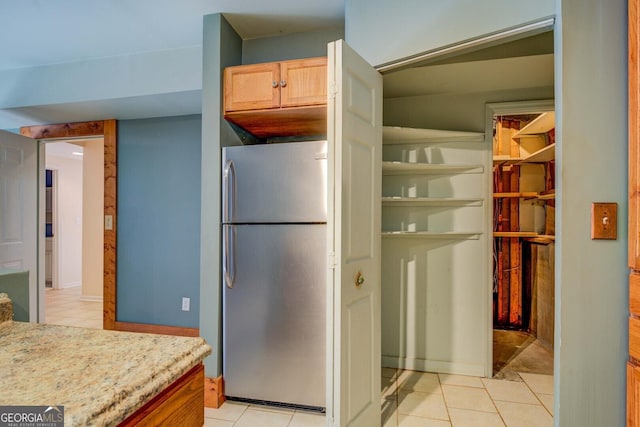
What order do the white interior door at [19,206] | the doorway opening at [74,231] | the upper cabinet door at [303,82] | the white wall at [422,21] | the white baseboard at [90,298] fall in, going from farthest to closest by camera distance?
the white baseboard at [90,298], the doorway opening at [74,231], the white interior door at [19,206], the upper cabinet door at [303,82], the white wall at [422,21]

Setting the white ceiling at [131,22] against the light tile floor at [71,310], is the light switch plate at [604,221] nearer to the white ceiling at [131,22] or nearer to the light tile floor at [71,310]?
the white ceiling at [131,22]

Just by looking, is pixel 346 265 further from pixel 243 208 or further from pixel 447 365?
pixel 447 365

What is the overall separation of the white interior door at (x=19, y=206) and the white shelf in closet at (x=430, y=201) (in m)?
3.27

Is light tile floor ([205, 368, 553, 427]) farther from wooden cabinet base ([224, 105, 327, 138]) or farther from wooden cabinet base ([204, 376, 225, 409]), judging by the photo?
wooden cabinet base ([224, 105, 327, 138])

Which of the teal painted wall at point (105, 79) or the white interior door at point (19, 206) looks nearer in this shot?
the teal painted wall at point (105, 79)

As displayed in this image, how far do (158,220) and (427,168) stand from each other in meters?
2.52

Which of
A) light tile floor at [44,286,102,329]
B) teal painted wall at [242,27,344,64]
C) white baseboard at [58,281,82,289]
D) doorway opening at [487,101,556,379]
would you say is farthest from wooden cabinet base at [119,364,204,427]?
white baseboard at [58,281,82,289]

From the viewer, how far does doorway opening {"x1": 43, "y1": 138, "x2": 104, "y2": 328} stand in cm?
456

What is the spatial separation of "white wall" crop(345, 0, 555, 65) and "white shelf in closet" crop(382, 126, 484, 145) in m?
0.68

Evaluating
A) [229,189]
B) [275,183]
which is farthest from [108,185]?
[275,183]

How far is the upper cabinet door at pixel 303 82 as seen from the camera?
7.00 ft

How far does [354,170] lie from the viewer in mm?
1690

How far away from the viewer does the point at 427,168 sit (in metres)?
2.56

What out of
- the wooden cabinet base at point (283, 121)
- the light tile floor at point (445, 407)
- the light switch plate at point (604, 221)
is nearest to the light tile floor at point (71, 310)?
the light tile floor at point (445, 407)
